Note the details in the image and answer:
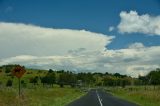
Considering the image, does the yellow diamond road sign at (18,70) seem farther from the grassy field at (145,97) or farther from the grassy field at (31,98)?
the grassy field at (145,97)

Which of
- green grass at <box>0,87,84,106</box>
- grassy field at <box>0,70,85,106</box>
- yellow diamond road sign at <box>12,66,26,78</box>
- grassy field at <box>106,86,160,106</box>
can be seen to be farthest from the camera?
grassy field at <box>106,86,160,106</box>

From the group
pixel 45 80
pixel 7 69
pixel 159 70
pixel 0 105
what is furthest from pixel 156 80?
pixel 0 105

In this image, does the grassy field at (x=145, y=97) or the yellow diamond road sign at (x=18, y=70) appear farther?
the grassy field at (x=145, y=97)

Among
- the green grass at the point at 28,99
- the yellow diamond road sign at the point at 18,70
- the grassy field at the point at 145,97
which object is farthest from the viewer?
the grassy field at the point at 145,97

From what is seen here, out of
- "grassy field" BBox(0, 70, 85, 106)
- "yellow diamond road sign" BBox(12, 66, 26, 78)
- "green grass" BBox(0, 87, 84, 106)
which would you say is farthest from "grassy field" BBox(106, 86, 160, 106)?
"yellow diamond road sign" BBox(12, 66, 26, 78)

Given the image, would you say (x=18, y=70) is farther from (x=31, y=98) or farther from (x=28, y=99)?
(x=31, y=98)

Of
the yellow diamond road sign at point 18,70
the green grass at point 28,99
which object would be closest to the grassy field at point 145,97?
the green grass at point 28,99

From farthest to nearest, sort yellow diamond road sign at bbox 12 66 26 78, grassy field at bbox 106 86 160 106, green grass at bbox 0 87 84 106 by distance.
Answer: grassy field at bbox 106 86 160 106, yellow diamond road sign at bbox 12 66 26 78, green grass at bbox 0 87 84 106

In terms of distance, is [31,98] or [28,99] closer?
[28,99]

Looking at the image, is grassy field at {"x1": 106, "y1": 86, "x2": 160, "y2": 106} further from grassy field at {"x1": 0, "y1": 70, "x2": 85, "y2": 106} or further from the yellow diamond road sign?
the yellow diamond road sign

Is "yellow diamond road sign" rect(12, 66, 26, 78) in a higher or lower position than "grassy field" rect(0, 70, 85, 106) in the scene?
higher

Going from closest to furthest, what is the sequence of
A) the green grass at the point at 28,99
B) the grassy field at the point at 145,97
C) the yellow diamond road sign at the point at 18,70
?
the green grass at the point at 28,99 → the yellow diamond road sign at the point at 18,70 → the grassy field at the point at 145,97

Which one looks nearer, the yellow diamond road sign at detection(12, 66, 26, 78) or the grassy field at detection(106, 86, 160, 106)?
the yellow diamond road sign at detection(12, 66, 26, 78)

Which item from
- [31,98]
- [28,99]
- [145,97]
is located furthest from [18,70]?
[145,97]
